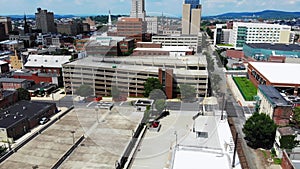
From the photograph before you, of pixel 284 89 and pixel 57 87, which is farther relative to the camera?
pixel 57 87

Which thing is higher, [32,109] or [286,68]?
[286,68]

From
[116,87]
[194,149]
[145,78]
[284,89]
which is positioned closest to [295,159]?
[194,149]

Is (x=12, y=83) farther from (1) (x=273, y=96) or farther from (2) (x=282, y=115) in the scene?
(2) (x=282, y=115)

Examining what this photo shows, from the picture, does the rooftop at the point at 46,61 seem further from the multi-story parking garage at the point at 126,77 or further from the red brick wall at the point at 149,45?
the red brick wall at the point at 149,45

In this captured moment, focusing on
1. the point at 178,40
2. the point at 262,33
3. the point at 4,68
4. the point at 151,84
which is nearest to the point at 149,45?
the point at 178,40

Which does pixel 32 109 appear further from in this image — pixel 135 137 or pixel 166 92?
pixel 166 92

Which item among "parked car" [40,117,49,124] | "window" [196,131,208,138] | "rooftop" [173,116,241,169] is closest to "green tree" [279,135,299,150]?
"rooftop" [173,116,241,169]

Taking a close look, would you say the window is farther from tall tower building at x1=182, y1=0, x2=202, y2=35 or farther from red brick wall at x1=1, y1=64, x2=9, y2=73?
tall tower building at x1=182, y1=0, x2=202, y2=35
